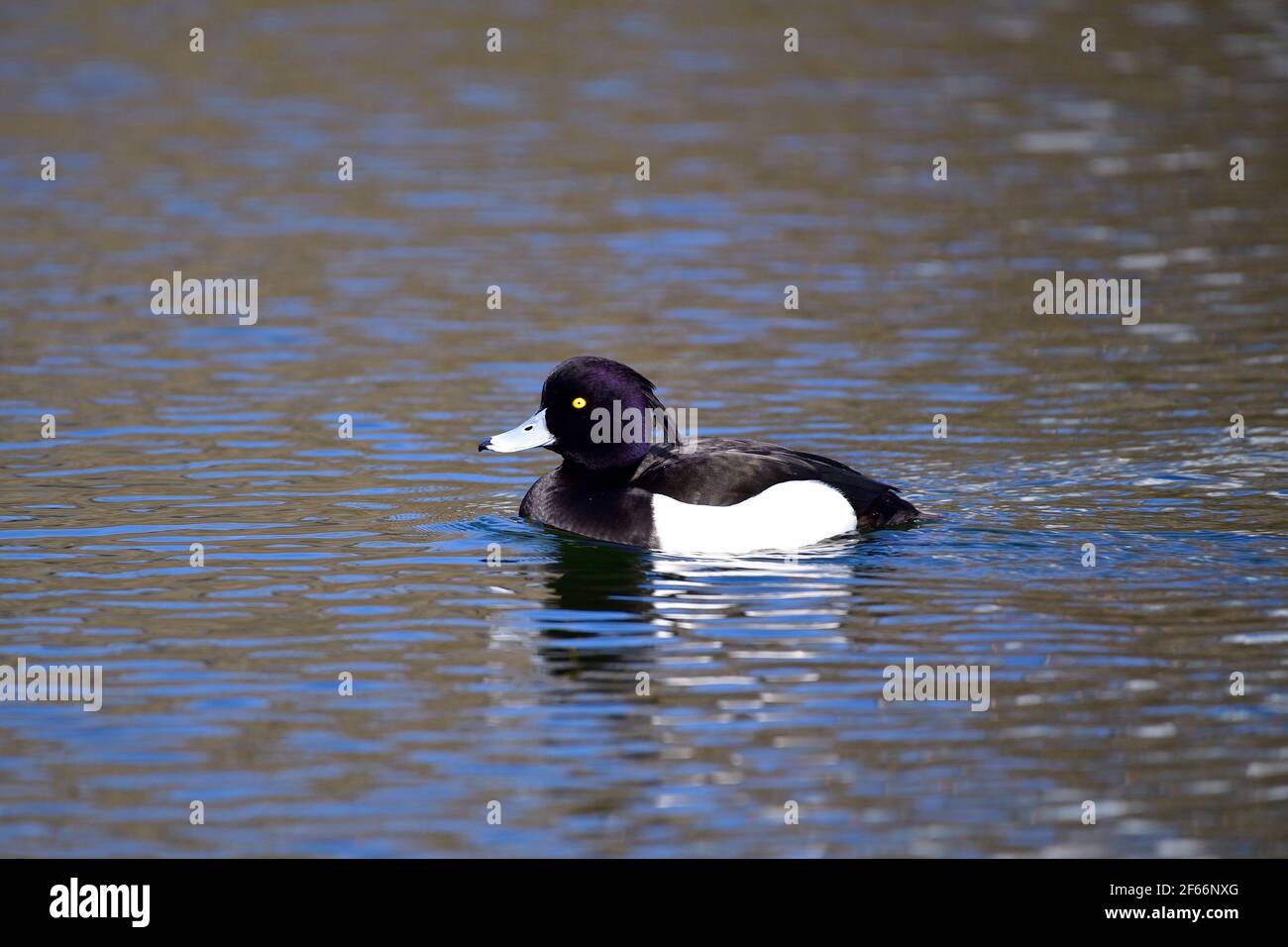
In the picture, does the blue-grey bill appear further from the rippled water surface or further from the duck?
the rippled water surface

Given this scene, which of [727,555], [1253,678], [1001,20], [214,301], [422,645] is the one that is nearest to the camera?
[1253,678]

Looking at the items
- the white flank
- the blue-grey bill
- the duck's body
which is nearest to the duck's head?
the blue-grey bill

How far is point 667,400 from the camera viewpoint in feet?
48.9

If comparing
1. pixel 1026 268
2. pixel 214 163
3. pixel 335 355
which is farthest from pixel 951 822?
pixel 214 163

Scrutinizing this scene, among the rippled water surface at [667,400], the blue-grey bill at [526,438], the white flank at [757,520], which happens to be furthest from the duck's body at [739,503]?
the blue-grey bill at [526,438]

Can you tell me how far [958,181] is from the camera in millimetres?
22109

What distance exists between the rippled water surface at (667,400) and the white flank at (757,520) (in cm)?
17

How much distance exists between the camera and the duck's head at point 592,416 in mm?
11555

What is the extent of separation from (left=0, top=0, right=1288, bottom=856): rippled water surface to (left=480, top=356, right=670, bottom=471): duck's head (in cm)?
61

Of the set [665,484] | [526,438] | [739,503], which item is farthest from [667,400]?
[739,503]

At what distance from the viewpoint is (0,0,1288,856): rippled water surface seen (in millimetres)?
7816

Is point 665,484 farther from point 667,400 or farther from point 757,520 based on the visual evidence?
point 667,400

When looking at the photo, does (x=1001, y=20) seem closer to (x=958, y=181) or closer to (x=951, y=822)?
(x=958, y=181)

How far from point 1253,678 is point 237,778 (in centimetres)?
448
